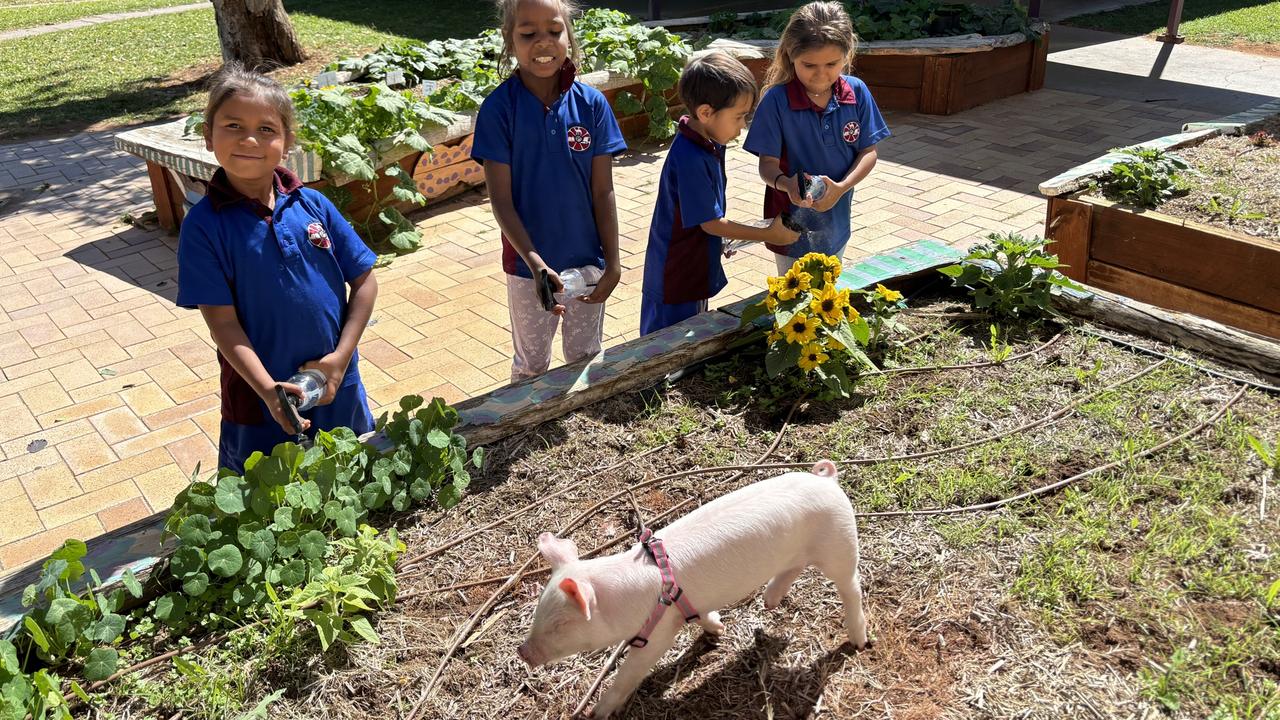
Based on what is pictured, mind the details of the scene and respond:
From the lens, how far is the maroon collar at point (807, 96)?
3621 millimetres

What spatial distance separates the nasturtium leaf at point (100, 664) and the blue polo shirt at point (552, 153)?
68.9 inches

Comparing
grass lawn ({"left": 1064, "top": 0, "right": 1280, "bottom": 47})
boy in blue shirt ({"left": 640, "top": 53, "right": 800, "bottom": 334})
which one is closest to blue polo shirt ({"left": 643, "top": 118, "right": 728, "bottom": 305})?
boy in blue shirt ({"left": 640, "top": 53, "right": 800, "bottom": 334})

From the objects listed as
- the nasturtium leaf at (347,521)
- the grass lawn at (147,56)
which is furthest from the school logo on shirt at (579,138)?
the grass lawn at (147,56)

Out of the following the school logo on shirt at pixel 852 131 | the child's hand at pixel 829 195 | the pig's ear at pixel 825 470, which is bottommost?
the pig's ear at pixel 825 470

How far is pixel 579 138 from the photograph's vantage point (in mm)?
3219

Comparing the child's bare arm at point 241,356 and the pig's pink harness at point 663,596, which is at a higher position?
the child's bare arm at point 241,356

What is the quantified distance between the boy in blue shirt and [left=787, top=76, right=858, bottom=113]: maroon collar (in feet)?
1.01

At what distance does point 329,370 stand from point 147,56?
12.3 m

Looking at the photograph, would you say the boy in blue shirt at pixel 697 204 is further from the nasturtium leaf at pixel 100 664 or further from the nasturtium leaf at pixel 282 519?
the nasturtium leaf at pixel 100 664

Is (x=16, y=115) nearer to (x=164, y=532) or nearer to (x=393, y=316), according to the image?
(x=393, y=316)

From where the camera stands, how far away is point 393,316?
17.3ft

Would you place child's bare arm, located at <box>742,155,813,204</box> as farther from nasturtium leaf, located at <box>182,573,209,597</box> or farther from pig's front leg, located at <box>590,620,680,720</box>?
nasturtium leaf, located at <box>182,573,209,597</box>

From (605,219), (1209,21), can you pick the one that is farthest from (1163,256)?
(1209,21)

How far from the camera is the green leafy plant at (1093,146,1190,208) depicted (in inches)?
185
